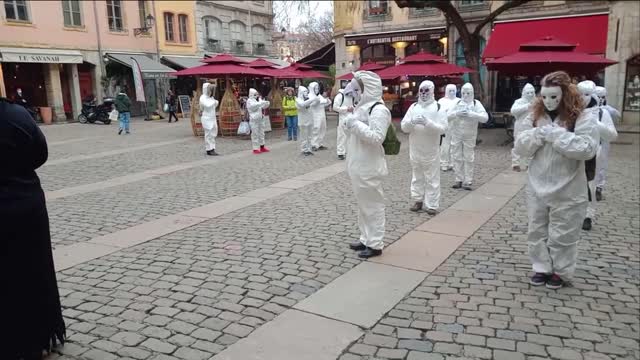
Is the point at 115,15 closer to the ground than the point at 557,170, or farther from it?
farther from it

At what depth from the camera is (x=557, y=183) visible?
4.16 m

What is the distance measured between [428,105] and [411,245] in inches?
96.2

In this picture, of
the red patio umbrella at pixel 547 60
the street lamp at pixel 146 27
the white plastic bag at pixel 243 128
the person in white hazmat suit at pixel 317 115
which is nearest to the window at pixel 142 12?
the street lamp at pixel 146 27

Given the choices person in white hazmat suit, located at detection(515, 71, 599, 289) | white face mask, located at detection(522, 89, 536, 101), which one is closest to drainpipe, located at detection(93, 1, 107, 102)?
white face mask, located at detection(522, 89, 536, 101)

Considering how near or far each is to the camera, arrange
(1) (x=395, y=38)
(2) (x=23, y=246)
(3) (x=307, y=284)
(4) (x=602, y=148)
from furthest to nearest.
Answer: (1) (x=395, y=38)
(4) (x=602, y=148)
(3) (x=307, y=284)
(2) (x=23, y=246)

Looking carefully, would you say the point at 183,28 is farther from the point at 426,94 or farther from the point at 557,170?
the point at 557,170

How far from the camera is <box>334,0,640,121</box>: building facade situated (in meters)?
18.5

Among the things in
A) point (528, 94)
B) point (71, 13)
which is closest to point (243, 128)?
point (528, 94)

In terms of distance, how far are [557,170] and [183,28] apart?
3035 cm

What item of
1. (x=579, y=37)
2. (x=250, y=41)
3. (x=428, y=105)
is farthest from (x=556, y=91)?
(x=250, y=41)

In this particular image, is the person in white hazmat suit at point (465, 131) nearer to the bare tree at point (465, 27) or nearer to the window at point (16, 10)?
the bare tree at point (465, 27)

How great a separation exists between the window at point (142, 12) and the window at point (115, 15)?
1256 millimetres

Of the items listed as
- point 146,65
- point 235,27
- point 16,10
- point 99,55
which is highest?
point 235,27

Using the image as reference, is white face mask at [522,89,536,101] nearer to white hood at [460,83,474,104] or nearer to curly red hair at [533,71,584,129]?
white hood at [460,83,474,104]
